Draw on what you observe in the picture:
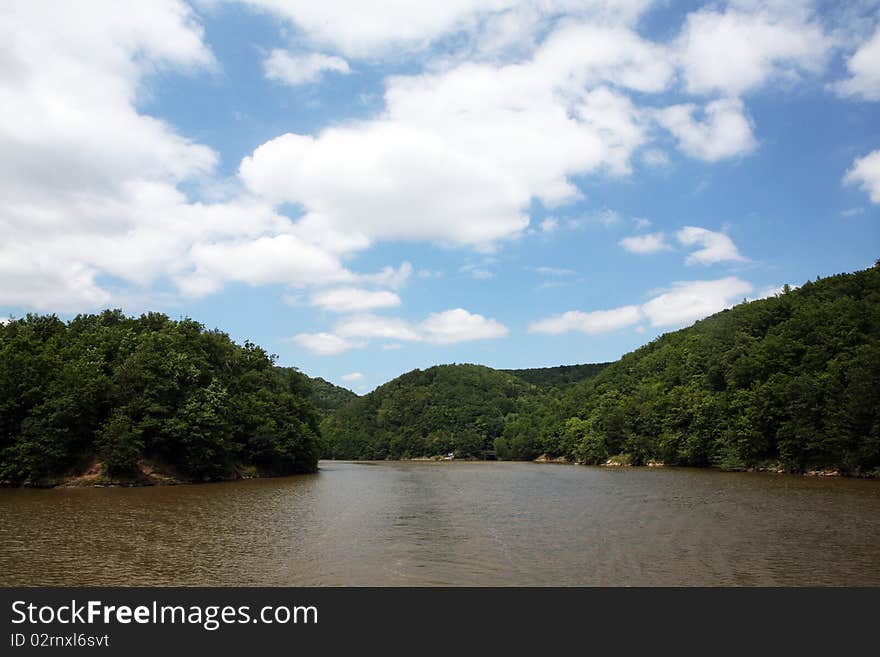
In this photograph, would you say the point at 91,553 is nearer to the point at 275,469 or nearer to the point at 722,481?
the point at 722,481

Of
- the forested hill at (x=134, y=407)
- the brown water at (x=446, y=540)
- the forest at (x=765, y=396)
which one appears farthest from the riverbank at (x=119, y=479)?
the forest at (x=765, y=396)

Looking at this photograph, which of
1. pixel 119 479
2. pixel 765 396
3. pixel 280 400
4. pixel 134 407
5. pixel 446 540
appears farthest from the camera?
pixel 280 400

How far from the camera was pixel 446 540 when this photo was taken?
25625 millimetres

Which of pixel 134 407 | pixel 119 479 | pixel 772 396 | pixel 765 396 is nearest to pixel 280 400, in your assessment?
pixel 134 407

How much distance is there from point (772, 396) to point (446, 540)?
64.8 metres

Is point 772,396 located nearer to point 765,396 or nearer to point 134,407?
point 765,396

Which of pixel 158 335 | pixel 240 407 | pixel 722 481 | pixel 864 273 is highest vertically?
pixel 864 273

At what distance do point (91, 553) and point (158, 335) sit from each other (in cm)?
4935

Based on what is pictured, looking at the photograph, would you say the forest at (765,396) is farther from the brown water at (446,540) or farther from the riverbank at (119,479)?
the riverbank at (119,479)

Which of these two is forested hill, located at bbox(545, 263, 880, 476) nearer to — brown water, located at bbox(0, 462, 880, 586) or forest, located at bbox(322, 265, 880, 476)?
forest, located at bbox(322, 265, 880, 476)

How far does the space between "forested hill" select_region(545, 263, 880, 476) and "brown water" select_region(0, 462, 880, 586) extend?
20.5m

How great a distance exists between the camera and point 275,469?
83438 millimetres
